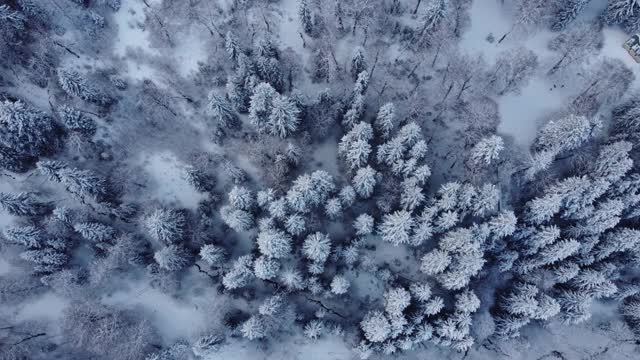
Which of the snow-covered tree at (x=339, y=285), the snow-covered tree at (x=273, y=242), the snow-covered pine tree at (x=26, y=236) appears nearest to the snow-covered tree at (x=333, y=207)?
the snow-covered tree at (x=273, y=242)

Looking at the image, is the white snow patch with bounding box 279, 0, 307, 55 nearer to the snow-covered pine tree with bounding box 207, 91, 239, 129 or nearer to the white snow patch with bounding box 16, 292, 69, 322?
the snow-covered pine tree with bounding box 207, 91, 239, 129

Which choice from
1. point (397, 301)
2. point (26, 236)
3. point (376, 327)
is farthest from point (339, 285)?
point (26, 236)

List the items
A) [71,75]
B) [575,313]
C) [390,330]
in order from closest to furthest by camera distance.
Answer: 1. [390,330]
2. [575,313]
3. [71,75]

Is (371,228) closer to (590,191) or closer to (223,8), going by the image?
(590,191)

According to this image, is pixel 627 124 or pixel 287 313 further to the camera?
pixel 627 124

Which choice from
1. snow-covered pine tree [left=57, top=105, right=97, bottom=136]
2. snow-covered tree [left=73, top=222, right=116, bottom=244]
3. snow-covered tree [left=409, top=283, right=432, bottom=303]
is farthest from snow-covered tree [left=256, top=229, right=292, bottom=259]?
snow-covered pine tree [left=57, top=105, right=97, bottom=136]

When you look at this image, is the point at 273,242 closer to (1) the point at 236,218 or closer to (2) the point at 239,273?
(1) the point at 236,218

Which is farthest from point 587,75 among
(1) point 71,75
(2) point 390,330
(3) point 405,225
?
(1) point 71,75
